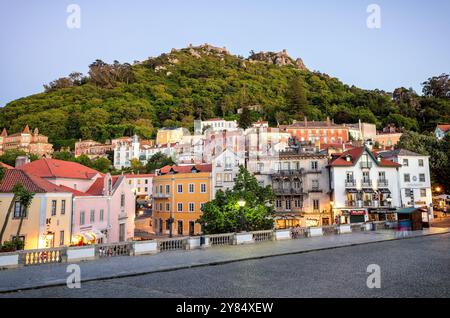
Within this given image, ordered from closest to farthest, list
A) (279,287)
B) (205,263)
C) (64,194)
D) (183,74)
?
1. (279,287)
2. (205,263)
3. (64,194)
4. (183,74)

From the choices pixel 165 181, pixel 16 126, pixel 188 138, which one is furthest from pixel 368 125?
pixel 16 126

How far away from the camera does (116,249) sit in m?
16.6

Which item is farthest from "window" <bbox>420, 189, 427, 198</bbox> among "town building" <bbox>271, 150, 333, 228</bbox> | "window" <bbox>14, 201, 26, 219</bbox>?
"window" <bbox>14, 201, 26, 219</bbox>

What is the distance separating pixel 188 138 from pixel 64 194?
82.9 meters

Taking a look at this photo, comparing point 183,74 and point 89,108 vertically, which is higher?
point 183,74

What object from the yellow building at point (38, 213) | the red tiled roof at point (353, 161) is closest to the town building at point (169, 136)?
the red tiled roof at point (353, 161)

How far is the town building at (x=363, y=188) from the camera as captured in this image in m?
42.1

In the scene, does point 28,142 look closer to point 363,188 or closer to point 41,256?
point 363,188

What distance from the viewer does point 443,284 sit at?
10273 millimetres

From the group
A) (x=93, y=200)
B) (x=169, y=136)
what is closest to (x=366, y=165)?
(x=93, y=200)

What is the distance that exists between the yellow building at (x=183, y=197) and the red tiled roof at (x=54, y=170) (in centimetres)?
1415

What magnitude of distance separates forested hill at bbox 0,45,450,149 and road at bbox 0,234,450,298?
108m
